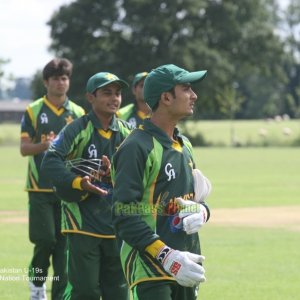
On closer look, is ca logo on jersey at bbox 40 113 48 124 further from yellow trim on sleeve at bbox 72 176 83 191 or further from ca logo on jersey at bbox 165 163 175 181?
ca logo on jersey at bbox 165 163 175 181

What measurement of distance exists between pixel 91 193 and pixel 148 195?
2.01 m

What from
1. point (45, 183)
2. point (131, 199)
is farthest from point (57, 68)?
point (131, 199)

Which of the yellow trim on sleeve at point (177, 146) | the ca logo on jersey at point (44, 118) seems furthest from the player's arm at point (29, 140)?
the yellow trim on sleeve at point (177, 146)

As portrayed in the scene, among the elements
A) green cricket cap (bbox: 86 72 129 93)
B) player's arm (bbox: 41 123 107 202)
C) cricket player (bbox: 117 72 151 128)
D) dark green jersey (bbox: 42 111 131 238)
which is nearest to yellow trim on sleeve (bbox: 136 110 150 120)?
cricket player (bbox: 117 72 151 128)

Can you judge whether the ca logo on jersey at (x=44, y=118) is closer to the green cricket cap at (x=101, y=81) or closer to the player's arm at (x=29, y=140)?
the player's arm at (x=29, y=140)

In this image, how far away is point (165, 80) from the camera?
18.7ft

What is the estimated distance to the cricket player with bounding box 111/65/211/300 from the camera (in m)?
5.51

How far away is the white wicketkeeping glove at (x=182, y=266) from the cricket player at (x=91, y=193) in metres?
2.07

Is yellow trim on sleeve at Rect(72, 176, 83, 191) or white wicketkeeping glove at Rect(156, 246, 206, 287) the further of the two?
yellow trim on sleeve at Rect(72, 176, 83, 191)

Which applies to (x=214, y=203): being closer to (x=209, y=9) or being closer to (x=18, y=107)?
(x=209, y=9)

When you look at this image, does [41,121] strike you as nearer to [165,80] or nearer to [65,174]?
[65,174]

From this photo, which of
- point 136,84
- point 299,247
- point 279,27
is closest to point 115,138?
point 136,84

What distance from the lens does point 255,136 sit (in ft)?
224

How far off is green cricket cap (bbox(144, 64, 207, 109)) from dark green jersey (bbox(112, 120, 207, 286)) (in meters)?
0.18
